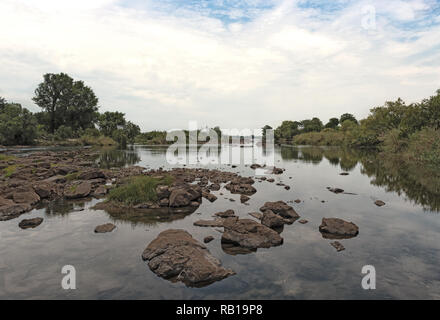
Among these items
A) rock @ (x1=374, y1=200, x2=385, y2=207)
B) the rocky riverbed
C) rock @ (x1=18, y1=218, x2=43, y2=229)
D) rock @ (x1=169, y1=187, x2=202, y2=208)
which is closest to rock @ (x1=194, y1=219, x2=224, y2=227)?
the rocky riverbed

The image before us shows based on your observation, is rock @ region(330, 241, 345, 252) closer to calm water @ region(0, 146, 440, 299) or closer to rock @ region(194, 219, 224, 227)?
calm water @ region(0, 146, 440, 299)

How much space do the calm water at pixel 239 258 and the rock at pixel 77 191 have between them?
5.20ft

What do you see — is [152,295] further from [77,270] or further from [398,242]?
[398,242]

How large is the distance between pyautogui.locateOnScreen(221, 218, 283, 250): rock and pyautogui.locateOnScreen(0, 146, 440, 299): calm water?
1.56ft

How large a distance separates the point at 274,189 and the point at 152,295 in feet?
53.2

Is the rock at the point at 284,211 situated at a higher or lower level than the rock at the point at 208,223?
higher

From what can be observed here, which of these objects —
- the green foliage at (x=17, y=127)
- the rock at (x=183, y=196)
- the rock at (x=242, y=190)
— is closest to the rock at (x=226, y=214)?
the rock at (x=183, y=196)

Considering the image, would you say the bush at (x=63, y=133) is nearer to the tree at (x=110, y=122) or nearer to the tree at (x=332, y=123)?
the tree at (x=110, y=122)

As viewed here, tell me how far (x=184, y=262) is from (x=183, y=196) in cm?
813

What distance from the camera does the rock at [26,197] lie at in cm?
1614

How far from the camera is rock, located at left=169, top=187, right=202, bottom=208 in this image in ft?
A: 53.2

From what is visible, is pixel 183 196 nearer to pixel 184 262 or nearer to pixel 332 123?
pixel 184 262
